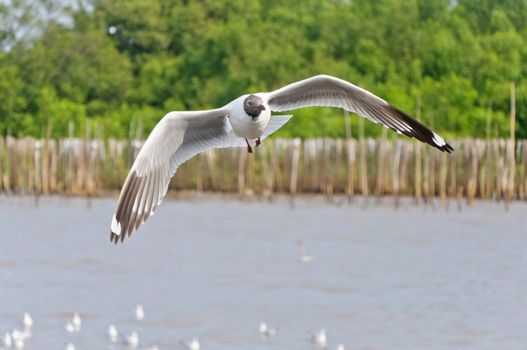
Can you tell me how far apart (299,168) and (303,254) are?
26.8 ft

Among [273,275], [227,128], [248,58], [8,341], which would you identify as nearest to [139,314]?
[8,341]

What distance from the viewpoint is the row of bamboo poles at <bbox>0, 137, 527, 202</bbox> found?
2559 cm

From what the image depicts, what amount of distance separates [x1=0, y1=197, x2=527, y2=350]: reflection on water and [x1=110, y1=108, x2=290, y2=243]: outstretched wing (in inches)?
145

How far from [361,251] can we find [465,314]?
648cm

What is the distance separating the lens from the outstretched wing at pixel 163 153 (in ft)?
26.3

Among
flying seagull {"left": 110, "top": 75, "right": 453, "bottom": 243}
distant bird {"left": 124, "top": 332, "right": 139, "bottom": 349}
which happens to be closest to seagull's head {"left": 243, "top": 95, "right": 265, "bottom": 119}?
flying seagull {"left": 110, "top": 75, "right": 453, "bottom": 243}

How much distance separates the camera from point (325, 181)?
90.4 ft

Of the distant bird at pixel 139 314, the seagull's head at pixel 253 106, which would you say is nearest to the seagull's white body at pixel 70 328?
the distant bird at pixel 139 314

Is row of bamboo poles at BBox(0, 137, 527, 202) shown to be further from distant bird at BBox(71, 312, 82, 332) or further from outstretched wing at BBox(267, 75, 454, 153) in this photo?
outstretched wing at BBox(267, 75, 454, 153)

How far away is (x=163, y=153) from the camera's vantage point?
8391 mm

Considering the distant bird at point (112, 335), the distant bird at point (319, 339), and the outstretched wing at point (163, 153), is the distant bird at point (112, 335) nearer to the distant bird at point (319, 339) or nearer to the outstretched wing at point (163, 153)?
the distant bird at point (319, 339)

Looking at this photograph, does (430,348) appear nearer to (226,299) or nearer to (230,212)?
(226,299)

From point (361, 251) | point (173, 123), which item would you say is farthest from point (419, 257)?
point (173, 123)

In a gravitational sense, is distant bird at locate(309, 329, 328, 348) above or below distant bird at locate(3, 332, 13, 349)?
below
